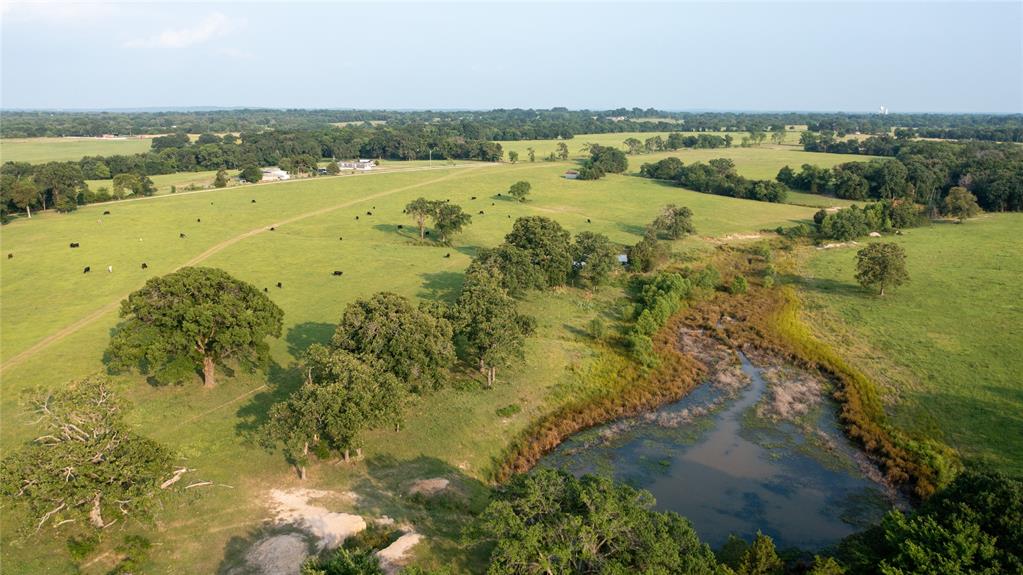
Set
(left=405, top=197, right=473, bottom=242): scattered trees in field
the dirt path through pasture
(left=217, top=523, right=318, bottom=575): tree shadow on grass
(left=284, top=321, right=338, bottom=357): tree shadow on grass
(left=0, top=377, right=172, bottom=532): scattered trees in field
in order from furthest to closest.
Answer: (left=405, top=197, right=473, bottom=242): scattered trees in field → (left=284, top=321, right=338, bottom=357): tree shadow on grass → the dirt path through pasture → (left=217, top=523, right=318, bottom=575): tree shadow on grass → (left=0, top=377, right=172, bottom=532): scattered trees in field

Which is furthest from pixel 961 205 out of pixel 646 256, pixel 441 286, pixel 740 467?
pixel 441 286

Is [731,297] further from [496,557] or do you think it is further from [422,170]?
[422,170]

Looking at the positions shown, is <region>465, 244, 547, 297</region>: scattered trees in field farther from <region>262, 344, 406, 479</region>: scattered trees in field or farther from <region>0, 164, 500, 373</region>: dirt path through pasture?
<region>0, 164, 500, 373</region>: dirt path through pasture

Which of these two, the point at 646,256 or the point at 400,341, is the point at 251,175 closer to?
the point at 646,256

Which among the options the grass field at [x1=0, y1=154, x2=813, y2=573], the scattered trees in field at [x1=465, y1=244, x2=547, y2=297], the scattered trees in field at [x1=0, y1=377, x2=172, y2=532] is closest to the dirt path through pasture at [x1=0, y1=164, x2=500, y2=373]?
the grass field at [x1=0, y1=154, x2=813, y2=573]

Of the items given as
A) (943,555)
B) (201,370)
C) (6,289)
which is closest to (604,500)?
(943,555)

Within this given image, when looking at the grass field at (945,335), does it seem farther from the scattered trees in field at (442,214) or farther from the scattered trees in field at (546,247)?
the scattered trees in field at (442,214)
